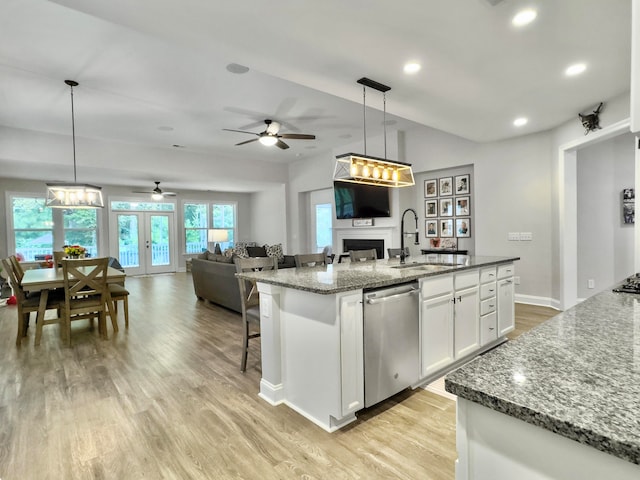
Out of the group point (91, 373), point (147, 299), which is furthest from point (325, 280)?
point (147, 299)

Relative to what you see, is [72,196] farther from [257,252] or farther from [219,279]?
[257,252]

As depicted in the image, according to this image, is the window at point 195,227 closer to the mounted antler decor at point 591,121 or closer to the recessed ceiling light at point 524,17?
the mounted antler decor at point 591,121

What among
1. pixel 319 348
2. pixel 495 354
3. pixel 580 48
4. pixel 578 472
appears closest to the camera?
pixel 578 472

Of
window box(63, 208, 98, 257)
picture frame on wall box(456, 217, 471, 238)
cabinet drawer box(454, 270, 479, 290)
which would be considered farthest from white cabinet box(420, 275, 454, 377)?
window box(63, 208, 98, 257)

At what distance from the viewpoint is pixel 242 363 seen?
2969mm

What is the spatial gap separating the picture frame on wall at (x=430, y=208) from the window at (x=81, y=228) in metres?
8.41

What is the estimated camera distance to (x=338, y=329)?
6.66 feet

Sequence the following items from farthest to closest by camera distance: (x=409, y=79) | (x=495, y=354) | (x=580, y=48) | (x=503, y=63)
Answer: (x=409, y=79)
(x=503, y=63)
(x=580, y=48)
(x=495, y=354)

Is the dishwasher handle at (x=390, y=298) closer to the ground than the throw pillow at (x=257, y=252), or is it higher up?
closer to the ground

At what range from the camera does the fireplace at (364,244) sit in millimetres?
6984

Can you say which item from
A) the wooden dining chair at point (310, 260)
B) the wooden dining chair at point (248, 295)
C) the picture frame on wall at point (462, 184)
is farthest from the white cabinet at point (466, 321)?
the picture frame on wall at point (462, 184)

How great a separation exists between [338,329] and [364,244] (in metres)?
5.42

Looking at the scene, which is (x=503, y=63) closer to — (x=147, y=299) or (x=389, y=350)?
(x=389, y=350)

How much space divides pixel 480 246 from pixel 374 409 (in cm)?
419
